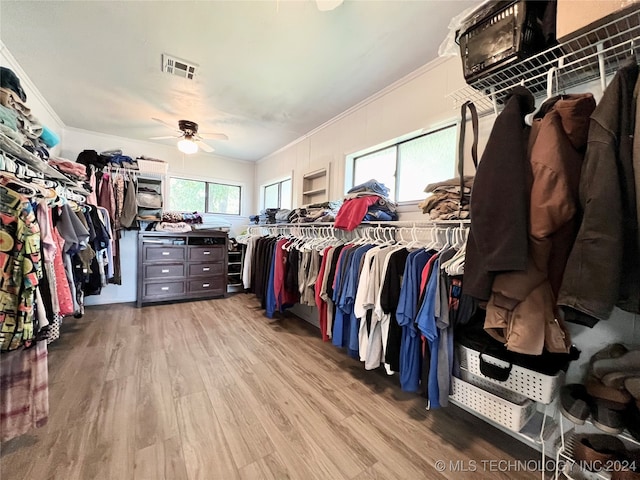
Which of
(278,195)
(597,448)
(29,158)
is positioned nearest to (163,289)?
(278,195)

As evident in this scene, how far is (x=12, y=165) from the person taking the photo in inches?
55.8

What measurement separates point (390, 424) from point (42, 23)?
3587 millimetres

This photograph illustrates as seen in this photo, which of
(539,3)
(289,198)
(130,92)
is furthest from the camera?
(289,198)

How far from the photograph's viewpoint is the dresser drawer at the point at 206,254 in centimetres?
395

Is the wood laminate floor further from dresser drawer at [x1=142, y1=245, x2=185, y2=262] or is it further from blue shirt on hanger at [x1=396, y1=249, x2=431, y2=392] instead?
dresser drawer at [x1=142, y1=245, x2=185, y2=262]

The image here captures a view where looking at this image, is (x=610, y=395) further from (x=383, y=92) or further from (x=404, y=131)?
Answer: (x=383, y=92)

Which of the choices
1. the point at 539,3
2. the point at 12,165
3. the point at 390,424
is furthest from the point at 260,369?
the point at 539,3

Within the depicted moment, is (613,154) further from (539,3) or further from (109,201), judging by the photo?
(109,201)

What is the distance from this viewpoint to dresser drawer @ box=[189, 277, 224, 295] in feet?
13.0

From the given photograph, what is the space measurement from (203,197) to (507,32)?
478 centimetres

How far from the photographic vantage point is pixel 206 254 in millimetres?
4059

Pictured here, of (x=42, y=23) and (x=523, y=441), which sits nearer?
(x=523, y=441)

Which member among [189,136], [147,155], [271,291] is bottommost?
[271,291]

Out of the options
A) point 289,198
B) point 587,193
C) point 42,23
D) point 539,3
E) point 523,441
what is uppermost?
point 42,23
